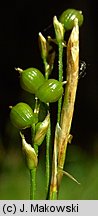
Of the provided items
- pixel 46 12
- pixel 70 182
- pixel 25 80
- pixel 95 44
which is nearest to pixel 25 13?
pixel 46 12

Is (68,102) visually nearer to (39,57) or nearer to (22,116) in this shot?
(22,116)

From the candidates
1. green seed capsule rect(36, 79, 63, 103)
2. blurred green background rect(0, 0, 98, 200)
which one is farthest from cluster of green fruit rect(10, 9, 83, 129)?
blurred green background rect(0, 0, 98, 200)

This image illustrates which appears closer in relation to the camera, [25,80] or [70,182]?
[25,80]

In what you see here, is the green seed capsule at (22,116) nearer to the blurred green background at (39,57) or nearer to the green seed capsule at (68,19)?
the green seed capsule at (68,19)

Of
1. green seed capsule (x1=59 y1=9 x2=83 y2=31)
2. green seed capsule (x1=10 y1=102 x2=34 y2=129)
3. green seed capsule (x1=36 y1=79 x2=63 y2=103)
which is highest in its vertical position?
green seed capsule (x1=59 y1=9 x2=83 y2=31)

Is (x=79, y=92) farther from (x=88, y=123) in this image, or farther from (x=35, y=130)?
(x=35, y=130)

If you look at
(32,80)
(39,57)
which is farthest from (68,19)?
(39,57)

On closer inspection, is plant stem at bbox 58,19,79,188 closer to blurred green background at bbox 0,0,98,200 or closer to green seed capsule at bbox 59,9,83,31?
green seed capsule at bbox 59,9,83,31

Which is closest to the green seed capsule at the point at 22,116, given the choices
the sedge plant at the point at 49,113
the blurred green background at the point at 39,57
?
the sedge plant at the point at 49,113
